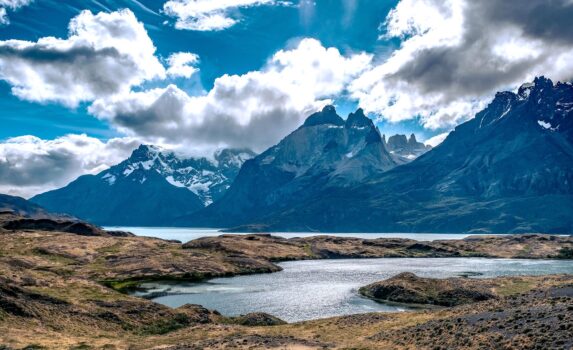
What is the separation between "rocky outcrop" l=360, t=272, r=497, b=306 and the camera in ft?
372

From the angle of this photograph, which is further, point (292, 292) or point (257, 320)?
point (292, 292)

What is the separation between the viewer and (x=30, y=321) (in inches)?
2955

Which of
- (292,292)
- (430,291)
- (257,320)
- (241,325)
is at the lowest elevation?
(241,325)

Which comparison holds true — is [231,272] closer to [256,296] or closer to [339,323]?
[256,296]

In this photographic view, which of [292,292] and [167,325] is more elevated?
[292,292]

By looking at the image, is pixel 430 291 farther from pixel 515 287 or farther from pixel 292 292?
pixel 292 292

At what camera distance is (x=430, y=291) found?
12019cm

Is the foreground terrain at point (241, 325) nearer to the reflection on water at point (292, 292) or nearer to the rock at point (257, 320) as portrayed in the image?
the rock at point (257, 320)

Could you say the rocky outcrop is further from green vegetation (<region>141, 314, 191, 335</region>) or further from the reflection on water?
green vegetation (<region>141, 314, 191, 335</region>)

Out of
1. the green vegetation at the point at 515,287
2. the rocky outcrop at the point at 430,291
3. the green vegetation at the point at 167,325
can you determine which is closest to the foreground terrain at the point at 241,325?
the green vegetation at the point at 167,325

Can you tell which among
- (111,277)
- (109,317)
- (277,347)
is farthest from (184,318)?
(111,277)

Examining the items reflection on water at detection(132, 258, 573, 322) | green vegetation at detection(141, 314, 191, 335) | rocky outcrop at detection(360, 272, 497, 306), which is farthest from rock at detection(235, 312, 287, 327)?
rocky outcrop at detection(360, 272, 497, 306)

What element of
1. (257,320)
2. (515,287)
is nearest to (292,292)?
(257,320)

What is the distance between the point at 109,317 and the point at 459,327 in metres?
57.6
